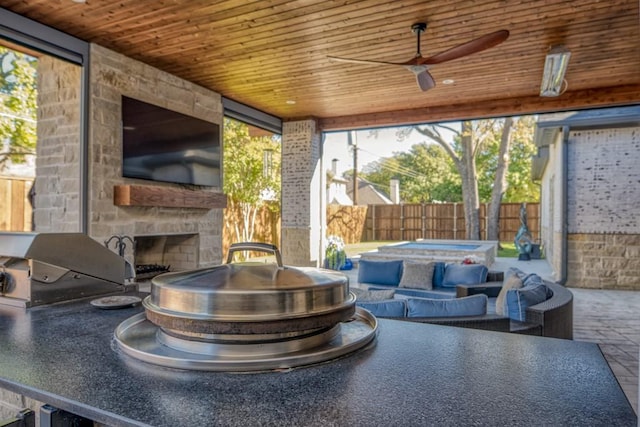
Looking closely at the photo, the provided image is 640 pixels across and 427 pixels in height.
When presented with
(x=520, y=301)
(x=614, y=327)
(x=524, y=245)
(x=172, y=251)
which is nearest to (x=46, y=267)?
(x=520, y=301)

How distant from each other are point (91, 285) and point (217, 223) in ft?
14.7

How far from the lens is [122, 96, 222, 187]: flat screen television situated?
468 cm

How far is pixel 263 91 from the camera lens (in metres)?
6.08

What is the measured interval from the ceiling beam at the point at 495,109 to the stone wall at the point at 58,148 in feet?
14.0

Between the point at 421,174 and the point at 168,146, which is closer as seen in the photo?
the point at 168,146

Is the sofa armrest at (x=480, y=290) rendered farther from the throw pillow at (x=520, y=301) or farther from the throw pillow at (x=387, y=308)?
the throw pillow at (x=387, y=308)

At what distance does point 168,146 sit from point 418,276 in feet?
10.8

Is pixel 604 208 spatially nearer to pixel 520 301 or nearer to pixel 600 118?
pixel 600 118

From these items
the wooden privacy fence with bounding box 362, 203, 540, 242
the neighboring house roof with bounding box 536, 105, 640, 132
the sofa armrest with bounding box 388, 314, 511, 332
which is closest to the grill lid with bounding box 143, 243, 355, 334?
the sofa armrest with bounding box 388, 314, 511, 332

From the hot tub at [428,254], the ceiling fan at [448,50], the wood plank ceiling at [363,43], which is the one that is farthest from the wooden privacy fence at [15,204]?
the hot tub at [428,254]

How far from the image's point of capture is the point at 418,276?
5160 millimetres

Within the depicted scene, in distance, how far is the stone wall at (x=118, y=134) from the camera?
4312mm

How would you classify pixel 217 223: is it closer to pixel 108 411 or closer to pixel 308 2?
pixel 308 2

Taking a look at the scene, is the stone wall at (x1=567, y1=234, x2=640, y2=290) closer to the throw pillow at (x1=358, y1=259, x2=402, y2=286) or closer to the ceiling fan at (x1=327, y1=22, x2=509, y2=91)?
the throw pillow at (x1=358, y1=259, x2=402, y2=286)
